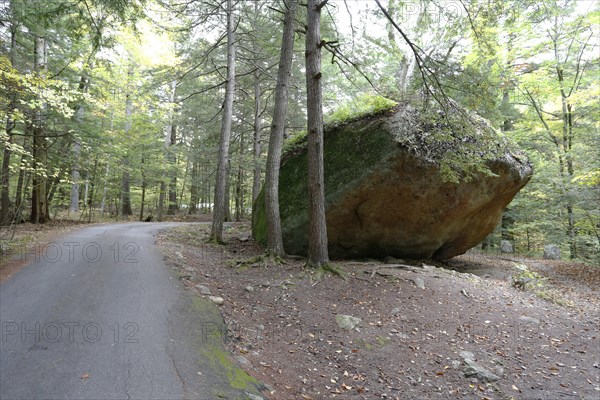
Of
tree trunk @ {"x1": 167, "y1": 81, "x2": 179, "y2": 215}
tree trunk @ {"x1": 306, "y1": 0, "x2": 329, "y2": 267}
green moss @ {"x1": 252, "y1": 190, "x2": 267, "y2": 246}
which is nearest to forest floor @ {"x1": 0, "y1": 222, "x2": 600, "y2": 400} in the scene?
tree trunk @ {"x1": 306, "y1": 0, "x2": 329, "y2": 267}

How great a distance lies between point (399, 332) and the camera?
5156 millimetres

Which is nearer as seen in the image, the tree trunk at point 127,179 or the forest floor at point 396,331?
the forest floor at point 396,331

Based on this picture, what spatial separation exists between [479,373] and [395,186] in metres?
4.38

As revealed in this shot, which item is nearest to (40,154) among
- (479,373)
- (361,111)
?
(361,111)

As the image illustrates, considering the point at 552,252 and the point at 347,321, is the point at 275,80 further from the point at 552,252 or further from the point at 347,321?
the point at 552,252

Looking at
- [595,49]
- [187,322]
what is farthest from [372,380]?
[595,49]

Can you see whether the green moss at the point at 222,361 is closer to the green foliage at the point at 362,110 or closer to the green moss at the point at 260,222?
the green moss at the point at 260,222

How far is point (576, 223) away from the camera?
11539mm

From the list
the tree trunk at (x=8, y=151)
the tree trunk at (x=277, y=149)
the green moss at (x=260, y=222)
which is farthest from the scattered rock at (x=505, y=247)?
the tree trunk at (x=8, y=151)

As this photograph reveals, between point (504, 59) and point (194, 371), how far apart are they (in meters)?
15.7

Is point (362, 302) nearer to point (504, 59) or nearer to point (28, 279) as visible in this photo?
point (28, 279)

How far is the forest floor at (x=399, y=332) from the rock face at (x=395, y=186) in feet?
3.70

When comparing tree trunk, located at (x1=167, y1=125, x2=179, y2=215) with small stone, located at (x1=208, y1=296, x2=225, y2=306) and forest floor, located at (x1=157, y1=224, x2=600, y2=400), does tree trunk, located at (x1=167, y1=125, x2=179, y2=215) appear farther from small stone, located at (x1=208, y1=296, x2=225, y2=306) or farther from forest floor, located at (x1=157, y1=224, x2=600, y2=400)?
small stone, located at (x1=208, y1=296, x2=225, y2=306)

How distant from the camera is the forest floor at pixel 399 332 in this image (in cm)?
412
